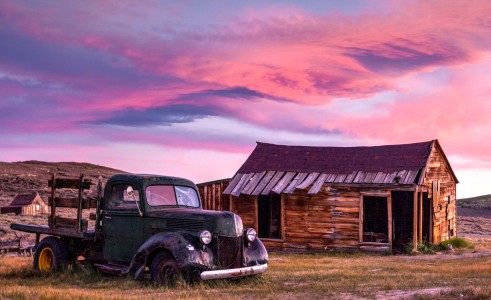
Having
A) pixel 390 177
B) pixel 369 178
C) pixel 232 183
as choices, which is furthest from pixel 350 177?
pixel 232 183

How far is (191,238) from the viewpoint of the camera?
1161 cm

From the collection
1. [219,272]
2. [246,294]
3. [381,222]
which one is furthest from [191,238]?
[381,222]

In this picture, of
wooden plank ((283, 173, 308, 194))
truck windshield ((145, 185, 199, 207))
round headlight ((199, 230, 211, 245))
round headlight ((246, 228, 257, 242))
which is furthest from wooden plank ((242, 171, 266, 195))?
round headlight ((199, 230, 211, 245))

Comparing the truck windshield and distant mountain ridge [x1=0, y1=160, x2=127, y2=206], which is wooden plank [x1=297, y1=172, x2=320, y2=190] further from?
distant mountain ridge [x1=0, y1=160, x2=127, y2=206]

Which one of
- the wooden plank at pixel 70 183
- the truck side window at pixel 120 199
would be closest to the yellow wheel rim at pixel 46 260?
the wooden plank at pixel 70 183

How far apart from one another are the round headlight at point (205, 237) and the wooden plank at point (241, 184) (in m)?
13.9

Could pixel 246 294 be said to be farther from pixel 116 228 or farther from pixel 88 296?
pixel 116 228

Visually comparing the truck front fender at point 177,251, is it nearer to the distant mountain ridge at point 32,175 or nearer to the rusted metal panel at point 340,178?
the rusted metal panel at point 340,178

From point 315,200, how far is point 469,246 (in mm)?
7533

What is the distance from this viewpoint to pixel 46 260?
47.4 feet

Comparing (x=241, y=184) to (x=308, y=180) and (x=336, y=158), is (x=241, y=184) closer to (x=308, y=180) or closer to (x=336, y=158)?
(x=308, y=180)

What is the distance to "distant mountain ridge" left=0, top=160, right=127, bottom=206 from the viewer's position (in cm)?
7856

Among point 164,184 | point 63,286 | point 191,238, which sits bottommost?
point 63,286

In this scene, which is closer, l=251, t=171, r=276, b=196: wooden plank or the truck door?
the truck door
